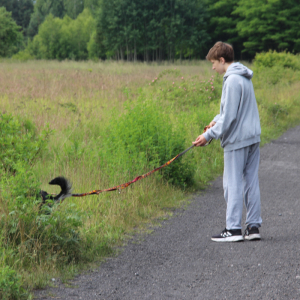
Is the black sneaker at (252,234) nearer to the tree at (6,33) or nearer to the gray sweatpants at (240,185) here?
the gray sweatpants at (240,185)

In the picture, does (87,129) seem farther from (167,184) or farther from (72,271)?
(72,271)

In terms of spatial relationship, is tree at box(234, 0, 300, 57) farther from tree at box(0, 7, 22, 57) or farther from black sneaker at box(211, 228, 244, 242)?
black sneaker at box(211, 228, 244, 242)

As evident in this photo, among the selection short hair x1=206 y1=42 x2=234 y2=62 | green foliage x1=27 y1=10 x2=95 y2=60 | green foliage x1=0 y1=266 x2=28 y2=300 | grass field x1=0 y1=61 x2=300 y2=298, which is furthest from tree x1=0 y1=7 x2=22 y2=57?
green foliage x1=0 y1=266 x2=28 y2=300

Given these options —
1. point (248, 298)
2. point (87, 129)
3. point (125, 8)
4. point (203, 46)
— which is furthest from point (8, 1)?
point (248, 298)

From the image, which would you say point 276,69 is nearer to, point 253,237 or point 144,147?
point 144,147

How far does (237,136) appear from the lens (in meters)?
4.02

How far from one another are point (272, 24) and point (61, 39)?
127 feet

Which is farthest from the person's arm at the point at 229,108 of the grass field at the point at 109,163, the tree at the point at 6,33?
the tree at the point at 6,33

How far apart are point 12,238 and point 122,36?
56.8 meters

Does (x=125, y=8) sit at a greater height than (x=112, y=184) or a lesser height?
greater

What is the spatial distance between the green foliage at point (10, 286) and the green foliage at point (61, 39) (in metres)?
71.5

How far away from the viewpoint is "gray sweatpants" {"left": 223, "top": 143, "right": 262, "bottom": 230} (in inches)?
161

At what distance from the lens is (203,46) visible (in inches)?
2409

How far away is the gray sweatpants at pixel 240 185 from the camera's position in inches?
161
